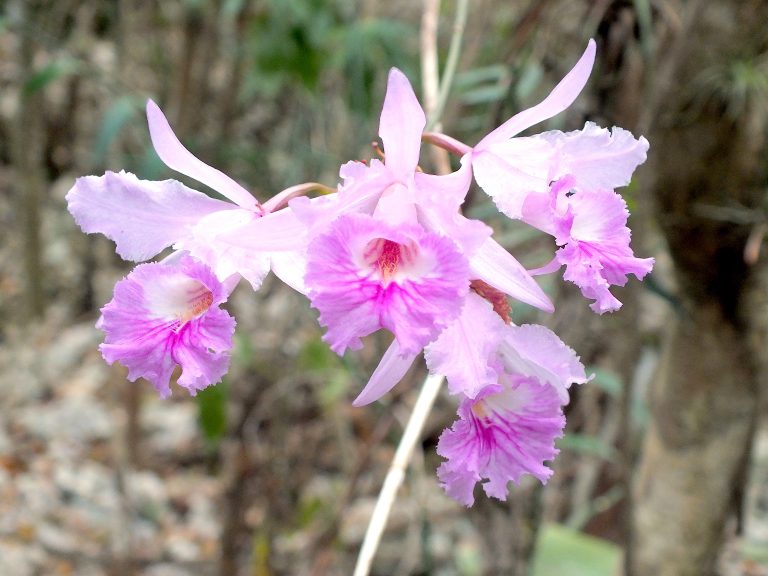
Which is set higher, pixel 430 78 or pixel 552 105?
pixel 552 105

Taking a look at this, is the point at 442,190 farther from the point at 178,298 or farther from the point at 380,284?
the point at 178,298

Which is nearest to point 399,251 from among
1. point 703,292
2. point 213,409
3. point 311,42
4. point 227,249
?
point 227,249

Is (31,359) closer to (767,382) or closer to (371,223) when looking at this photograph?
(767,382)

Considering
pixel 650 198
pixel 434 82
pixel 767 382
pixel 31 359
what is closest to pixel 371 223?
pixel 434 82

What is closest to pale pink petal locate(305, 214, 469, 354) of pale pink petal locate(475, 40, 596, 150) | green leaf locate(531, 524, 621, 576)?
pale pink petal locate(475, 40, 596, 150)

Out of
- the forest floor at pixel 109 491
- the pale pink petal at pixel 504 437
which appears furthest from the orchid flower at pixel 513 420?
the forest floor at pixel 109 491

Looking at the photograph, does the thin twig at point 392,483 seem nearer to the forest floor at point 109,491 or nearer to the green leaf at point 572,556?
the green leaf at point 572,556

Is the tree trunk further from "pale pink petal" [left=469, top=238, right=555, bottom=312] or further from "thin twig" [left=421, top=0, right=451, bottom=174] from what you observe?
"pale pink petal" [left=469, top=238, right=555, bottom=312]
